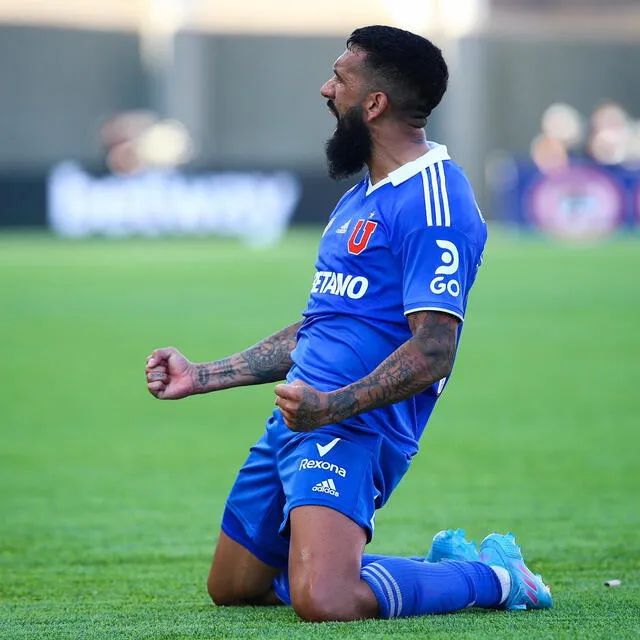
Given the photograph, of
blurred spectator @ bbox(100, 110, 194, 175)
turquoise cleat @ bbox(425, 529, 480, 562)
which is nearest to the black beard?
turquoise cleat @ bbox(425, 529, 480, 562)

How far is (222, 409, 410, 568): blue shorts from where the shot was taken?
14.7 ft

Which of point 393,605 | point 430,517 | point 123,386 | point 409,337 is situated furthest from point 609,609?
point 123,386

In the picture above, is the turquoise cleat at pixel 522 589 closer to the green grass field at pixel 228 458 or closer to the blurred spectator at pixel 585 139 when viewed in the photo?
the green grass field at pixel 228 458

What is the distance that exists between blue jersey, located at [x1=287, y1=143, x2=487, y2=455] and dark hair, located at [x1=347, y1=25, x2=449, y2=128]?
0.17 m

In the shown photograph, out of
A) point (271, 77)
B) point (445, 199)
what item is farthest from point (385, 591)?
point (271, 77)

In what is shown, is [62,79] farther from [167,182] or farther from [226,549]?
[226,549]

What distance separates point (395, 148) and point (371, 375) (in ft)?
2.57

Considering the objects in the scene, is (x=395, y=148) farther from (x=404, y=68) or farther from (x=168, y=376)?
(x=168, y=376)

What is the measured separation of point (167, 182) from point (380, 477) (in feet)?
73.5

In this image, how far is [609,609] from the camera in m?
4.46

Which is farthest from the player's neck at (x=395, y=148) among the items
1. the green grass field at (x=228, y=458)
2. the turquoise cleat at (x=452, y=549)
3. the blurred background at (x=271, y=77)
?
the blurred background at (x=271, y=77)

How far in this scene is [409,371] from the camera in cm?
427

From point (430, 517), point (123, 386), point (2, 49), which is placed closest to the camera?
point (430, 517)

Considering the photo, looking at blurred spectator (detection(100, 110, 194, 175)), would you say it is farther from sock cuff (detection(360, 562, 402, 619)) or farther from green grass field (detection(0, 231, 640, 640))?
sock cuff (detection(360, 562, 402, 619))
